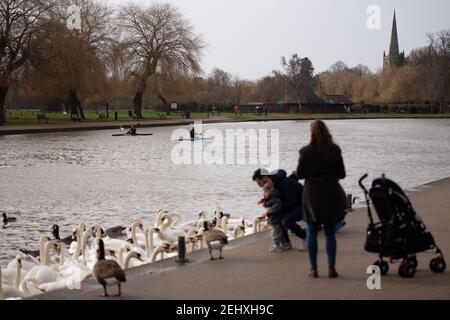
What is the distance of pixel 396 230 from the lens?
25.1 feet

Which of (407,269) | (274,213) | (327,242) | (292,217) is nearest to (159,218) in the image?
(274,213)

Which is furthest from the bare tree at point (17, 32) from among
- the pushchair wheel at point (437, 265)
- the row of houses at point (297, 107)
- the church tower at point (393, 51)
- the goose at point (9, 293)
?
the church tower at point (393, 51)

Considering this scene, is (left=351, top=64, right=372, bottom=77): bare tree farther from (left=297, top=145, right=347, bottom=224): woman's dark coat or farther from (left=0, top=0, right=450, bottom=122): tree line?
(left=297, top=145, right=347, bottom=224): woman's dark coat

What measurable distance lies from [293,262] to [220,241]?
1.04 meters

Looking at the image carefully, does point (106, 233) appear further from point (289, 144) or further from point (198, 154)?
point (289, 144)

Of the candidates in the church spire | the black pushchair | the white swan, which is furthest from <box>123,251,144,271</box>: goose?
the church spire

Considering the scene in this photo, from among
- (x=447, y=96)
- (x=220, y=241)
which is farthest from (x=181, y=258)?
(x=447, y=96)

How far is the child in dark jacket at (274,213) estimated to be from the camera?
9.35 meters

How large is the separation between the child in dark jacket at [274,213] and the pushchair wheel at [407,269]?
2.11 meters

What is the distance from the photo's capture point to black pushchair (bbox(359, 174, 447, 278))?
25.1ft

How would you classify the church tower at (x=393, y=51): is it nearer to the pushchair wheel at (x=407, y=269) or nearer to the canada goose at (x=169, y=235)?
the canada goose at (x=169, y=235)

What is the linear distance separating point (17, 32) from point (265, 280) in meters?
48.4

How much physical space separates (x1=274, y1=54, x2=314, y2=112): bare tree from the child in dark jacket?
365 ft

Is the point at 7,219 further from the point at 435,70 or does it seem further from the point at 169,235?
the point at 435,70
